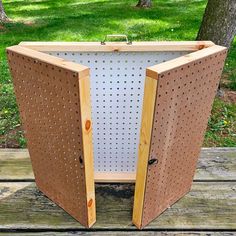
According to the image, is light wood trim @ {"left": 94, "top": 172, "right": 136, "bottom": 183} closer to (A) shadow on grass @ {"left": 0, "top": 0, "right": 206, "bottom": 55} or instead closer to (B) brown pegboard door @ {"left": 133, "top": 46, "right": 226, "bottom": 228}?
(B) brown pegboard door @ {"left": 133, "top": 46, "right": 226, "bottom": 228}

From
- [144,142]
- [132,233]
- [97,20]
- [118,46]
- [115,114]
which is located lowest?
[97,20]

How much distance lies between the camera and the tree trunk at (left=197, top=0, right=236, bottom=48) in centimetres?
317

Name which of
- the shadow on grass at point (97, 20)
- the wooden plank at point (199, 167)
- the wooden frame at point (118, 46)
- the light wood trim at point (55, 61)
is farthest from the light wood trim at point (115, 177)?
the shadow on grass at point (97, 20)

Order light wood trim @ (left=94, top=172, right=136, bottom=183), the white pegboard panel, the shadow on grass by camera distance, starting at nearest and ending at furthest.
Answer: the white pegboard panel
light wood trim @ (left=94, top=172, right=136, bottom=183)
the shadow on grass

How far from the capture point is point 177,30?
646cm

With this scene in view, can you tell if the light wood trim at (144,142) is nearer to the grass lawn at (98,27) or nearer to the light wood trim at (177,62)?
the light wood trim at (177,62)

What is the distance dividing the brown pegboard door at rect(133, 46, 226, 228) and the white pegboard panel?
1.00ft

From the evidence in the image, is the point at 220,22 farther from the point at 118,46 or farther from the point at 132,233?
the point at 132,233

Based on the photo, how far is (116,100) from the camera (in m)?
2.03

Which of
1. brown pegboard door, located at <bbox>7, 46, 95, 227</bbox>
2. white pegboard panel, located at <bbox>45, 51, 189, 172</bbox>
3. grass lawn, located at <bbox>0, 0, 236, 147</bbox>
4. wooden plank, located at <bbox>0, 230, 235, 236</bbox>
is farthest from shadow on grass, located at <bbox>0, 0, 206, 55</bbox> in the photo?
wooden plank, located at <bbox>0, 230, 235, 236</bbox>

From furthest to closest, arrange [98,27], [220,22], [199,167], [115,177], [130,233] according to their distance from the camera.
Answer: [98,27]
[220,22]
[199,167]
[115,177]
[130,233]

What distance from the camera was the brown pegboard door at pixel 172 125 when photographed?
4.79ft

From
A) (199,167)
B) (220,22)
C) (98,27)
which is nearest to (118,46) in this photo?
(199,167)

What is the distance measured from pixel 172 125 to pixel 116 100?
0.50m
